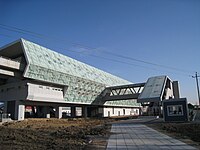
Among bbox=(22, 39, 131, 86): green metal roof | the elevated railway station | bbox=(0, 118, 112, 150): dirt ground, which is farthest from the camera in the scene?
the elevated railway station

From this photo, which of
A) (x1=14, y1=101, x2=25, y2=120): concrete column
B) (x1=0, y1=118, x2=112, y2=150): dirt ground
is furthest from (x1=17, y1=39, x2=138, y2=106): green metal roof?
(x1=0, y1=118, x2=112, y2=150): dirt ground

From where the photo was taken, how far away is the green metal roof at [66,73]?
40.5 metres

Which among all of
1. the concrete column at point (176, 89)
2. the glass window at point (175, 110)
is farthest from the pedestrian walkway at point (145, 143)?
the concrete column at point (176, 89)

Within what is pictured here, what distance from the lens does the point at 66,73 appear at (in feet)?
156

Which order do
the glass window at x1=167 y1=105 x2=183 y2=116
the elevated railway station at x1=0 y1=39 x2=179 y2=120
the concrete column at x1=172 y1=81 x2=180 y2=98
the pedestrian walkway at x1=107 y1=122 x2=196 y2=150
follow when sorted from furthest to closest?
the concrete column at x1=172 y1=81 x2=180 y2=98
the elevated railway station at x1=0 y1=39 x2=179 y2=120
the glass window at x1=167 y1=105 x2=183 y2=116
the pedestrian walkway at x1=107 y1=122 x2=196 y2=150

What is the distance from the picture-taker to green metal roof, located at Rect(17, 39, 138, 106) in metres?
40.5

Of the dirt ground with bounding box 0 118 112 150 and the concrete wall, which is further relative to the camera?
the concrete wall

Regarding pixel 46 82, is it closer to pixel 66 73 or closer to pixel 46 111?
pixel 66 73

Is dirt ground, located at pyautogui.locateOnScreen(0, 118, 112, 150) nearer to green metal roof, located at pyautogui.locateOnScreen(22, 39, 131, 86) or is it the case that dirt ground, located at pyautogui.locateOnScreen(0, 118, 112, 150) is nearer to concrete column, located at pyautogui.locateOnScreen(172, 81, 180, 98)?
green metal roof, located at pyautogui.locateOnScreen(22, 39, 131, 86)

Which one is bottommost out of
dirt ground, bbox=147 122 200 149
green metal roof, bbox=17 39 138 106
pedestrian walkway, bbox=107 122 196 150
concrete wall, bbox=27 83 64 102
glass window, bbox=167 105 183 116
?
dirt ground, bbox=147 122 200 149

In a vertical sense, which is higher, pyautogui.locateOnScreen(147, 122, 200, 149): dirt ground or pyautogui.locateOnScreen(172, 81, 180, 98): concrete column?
pyautogui.locateOnScreen(172, 81, 180, 98): concrete column

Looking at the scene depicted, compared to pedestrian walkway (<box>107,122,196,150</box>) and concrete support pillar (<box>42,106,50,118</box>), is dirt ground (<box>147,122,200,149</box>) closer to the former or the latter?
pedestrian walkway (<box>107,122,196,150</box>)

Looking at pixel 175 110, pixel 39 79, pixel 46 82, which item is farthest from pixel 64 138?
pixel 46 82

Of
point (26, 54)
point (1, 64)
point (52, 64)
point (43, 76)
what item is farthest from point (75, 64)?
point (1, 64)
